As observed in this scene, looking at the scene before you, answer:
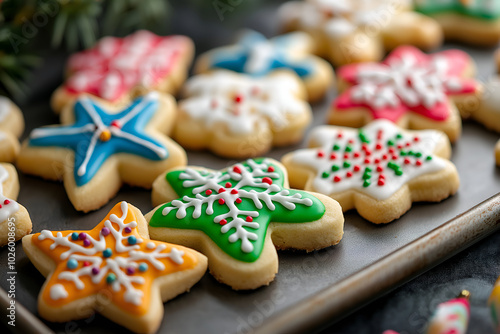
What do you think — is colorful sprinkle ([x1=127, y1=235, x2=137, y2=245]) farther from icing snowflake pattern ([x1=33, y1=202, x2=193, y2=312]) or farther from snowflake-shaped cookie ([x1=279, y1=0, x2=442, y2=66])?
snowflake-shaped cookie ([x1=279, y1=0, x2=442, y2=66])

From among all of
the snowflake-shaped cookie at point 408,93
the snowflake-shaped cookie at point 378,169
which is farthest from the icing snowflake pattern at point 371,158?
the snowflake-shaped cookie at point 408,93

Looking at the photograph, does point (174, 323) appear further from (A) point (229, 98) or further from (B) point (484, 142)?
(B) point (484, 142)

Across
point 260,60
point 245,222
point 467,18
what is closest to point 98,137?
point 245,222

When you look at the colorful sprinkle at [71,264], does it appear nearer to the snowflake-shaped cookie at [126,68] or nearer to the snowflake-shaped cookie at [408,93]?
the snowflake-shaped cookie at [126,68]

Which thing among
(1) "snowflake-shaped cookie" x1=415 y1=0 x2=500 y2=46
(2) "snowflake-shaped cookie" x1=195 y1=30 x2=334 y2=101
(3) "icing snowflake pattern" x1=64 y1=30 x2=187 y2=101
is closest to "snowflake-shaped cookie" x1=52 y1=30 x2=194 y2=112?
(3) "icing snowflake pattern" x1=64 y1=30 x2=187 y2=101

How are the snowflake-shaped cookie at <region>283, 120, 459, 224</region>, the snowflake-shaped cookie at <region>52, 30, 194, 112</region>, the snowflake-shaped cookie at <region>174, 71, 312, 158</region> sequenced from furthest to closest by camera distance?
1. the snowflake-shaped cookie at <region>52, 30, 194, 112</region>
2. the snowflake-shaped cookie at <region>174, 71, 312, 158</region>
3. the snowflake-shaped cookie at <region>283, 120, 459, 224</region>
